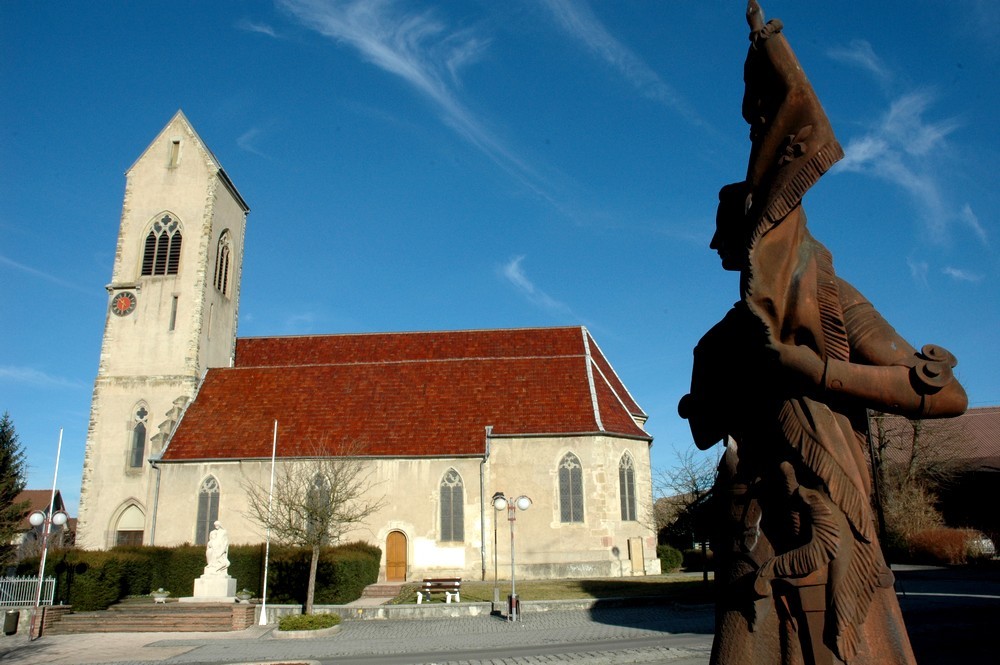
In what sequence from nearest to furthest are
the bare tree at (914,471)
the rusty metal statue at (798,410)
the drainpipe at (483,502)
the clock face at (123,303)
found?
1. the rusty metal statue at (798,410)
2. the drainpipe at (483,502)
3. the bare tree at (914,471)
4. the clock face at (123,303)

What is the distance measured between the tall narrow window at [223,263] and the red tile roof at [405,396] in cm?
399

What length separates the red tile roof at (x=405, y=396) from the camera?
34.3m

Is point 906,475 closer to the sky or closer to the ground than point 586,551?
closer to the sky

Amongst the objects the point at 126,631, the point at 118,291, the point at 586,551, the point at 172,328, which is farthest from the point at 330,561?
the point at 118,291

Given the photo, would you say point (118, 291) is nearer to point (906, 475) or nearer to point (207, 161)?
point (207, 161)

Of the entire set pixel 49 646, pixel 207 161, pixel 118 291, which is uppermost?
pixel 207 161

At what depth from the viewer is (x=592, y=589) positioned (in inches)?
1056

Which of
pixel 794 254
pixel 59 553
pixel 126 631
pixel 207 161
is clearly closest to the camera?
pixel 794 254

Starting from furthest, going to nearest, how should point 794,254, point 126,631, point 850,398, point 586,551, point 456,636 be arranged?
point 586,551 → point 126,631 → point 456,636 → point 794,254 → point 850,398

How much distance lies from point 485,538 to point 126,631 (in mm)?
14698

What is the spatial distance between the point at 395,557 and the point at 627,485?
11.0 metres

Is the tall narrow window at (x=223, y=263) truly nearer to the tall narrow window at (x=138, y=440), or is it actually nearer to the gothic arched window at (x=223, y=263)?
the gothic arched window at (x=223, y=263)

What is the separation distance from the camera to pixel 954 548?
107ft

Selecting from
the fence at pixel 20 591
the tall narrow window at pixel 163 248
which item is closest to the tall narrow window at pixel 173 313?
the tall narrow window at pixel 163 248
